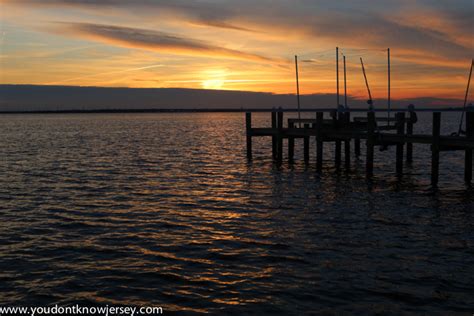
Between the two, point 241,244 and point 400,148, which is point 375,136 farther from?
point 241,244

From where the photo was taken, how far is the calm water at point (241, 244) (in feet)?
30.7

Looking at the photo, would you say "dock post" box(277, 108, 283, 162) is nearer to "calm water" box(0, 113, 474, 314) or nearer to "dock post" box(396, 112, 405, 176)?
"calm water" box(0, 113, 474, 314)

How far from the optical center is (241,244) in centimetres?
1281

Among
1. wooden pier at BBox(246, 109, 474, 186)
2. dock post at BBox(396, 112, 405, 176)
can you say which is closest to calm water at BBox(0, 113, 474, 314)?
wooden pier at BBox(246, 109, 474, 186)

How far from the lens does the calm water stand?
9.37m

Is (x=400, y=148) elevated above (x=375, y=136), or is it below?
below

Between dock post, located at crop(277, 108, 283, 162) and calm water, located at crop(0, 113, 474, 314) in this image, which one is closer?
calm water, located at crop(0, 113, 474, 314)

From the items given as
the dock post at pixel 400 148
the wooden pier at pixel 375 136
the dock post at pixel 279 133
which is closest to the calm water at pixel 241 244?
the wooden pier at pixel 375 136

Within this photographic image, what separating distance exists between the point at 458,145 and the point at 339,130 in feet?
25.0

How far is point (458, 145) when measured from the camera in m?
20.0

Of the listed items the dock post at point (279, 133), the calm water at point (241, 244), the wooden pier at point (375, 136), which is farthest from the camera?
the dock post at point (279, 133)

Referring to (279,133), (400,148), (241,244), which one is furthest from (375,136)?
(241,244)

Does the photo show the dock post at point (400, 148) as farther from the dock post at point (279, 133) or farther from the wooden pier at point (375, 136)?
the dock post at point (279, 133)

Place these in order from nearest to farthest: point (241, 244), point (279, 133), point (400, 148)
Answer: point (241, 244) < point (400, 148) < point (279, 133)
